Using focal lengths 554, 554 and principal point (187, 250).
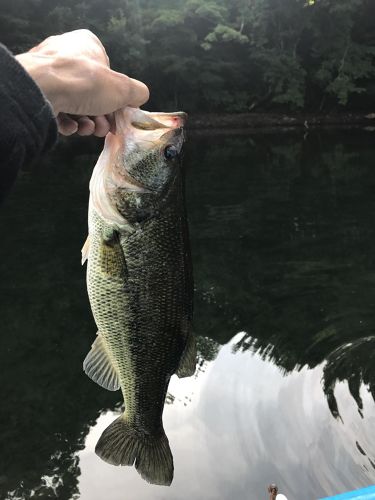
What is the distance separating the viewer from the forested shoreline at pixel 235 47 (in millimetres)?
33031

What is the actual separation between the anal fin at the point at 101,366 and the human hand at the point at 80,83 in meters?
0.83

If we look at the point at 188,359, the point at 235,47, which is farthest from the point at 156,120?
the point at 235,47

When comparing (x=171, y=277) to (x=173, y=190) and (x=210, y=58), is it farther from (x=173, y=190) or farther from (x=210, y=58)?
(x=210, y=58)

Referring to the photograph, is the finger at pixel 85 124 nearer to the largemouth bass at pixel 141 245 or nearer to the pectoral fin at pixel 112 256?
the largemouth bass at pixel 141 245

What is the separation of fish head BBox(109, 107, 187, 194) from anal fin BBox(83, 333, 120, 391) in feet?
2.16

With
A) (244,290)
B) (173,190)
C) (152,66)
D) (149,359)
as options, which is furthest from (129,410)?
(152,66)

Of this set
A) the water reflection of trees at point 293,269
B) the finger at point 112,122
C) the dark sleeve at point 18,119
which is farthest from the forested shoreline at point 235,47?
the dark sleeve at point 18,119

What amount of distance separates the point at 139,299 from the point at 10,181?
78 cm

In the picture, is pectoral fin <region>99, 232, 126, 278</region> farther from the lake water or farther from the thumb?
the lake water

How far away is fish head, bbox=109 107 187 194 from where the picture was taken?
77.8 inches

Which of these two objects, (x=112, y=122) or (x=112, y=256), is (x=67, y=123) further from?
(x=112, y=256)

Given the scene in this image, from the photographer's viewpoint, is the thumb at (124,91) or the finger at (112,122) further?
the finger at (112,122)

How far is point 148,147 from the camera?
1989 millimetres

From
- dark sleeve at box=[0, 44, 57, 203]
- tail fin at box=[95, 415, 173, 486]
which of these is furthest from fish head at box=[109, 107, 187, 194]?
tail fin at box=[95, 415, 173, 486]
